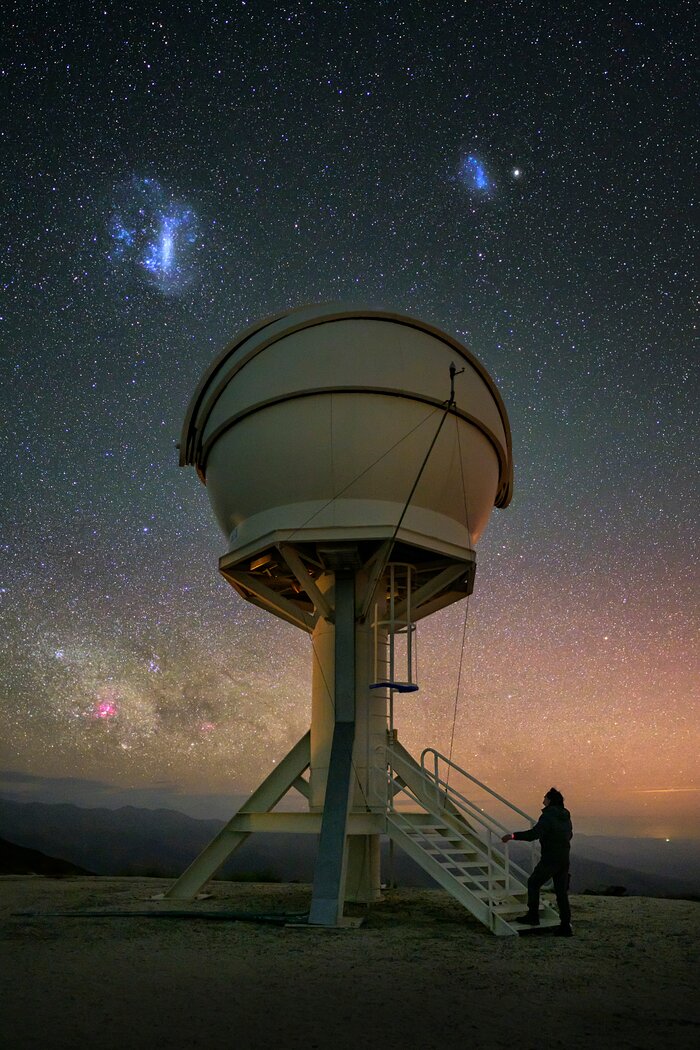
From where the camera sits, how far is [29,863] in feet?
82.5

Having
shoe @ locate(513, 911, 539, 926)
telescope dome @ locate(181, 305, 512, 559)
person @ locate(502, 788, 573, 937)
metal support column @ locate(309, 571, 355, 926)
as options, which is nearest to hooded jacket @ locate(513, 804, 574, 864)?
person @ locate(502, 788, 573, 937)

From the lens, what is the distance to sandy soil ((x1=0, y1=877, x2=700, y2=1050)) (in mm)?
5574

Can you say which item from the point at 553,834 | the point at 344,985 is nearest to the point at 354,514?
the point at 553,834

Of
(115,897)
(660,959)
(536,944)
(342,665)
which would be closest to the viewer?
(660,959)

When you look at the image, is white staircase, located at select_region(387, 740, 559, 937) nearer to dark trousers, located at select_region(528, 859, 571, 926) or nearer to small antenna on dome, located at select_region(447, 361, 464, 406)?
dark trousers, located at select_region(528, 859, 571, 926)

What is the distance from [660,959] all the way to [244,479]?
8.46 metres

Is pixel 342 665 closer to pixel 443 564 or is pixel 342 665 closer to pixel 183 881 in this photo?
pixel 443 564

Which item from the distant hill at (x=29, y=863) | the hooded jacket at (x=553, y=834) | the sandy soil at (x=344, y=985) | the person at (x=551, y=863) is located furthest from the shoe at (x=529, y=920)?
the distant hill at (x=29, y=863)

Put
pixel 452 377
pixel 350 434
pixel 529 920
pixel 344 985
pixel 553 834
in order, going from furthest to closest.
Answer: pixel 350 434
pixel 452 377
pixel 553 834
pixel 529 920
pixel 344 985

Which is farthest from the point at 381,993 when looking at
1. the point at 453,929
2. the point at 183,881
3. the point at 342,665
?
the point at 183,881

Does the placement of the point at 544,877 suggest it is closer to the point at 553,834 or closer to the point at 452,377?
the point at 553,834

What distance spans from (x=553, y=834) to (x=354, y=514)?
5.11 meters

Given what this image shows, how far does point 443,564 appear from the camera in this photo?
13789 mm

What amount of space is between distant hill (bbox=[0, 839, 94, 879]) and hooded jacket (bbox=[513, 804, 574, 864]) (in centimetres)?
1395
